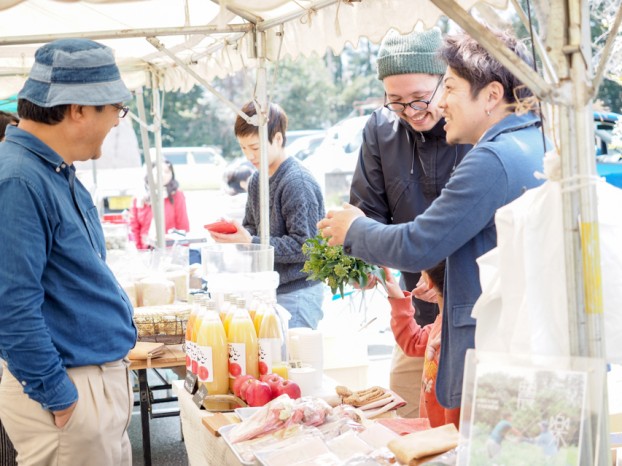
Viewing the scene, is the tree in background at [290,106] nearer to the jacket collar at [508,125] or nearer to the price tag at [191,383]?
the price tag at [191,383]

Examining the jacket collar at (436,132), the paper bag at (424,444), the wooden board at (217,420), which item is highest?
the jacket collar at (436,132)

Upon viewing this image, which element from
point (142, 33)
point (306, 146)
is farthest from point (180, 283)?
point (306, 146)

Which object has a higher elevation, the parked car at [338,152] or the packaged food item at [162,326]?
the parked car at [338,152]

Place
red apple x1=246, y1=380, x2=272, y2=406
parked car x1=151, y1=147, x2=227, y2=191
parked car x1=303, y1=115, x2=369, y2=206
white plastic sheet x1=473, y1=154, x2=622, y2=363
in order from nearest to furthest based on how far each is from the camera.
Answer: white plastic sheet x1=473, y1=154, x2=622, y2=363
red apple x1=246, y1=380, x2=272, y2=406
parked car x1=303, y1=115, x2=369, y2=206
parked car x1=151, y1=147, x2=227, y2=191

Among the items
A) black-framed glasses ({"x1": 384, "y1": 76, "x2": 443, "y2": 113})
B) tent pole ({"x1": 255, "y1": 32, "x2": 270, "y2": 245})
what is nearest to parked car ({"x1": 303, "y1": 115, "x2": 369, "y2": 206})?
tent pole ({"x1": 255, "y1": 32, "x2": 270, "y2": 245})

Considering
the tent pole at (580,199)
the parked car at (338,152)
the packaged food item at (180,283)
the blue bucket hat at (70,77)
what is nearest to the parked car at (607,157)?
the packaged food item at (180,283)

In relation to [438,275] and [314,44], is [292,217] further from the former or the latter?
[438,275]

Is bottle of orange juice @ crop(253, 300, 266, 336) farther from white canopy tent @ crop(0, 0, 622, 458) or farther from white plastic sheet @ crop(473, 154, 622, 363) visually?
white plastic sheet @ crop(473, 154, 622, 363)

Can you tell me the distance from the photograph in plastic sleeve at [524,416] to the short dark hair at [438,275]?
90 cm

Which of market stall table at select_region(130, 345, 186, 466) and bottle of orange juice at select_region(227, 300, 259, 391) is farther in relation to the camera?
market stall table at select_region(130, 345, 186, 466)

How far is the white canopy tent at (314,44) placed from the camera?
4.79ft

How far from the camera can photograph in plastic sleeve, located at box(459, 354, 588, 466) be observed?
1391 mm

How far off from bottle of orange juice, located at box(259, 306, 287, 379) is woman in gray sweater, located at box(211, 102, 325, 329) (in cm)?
109

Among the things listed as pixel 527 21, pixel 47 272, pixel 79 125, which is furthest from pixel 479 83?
pixel 47 272
